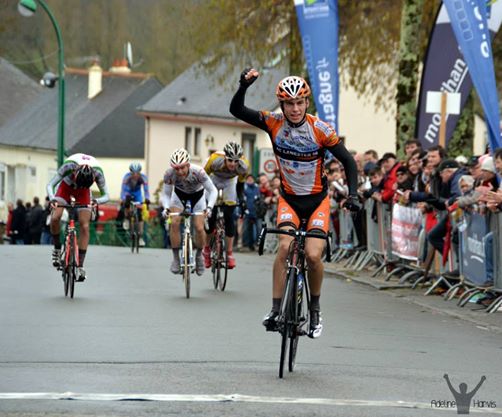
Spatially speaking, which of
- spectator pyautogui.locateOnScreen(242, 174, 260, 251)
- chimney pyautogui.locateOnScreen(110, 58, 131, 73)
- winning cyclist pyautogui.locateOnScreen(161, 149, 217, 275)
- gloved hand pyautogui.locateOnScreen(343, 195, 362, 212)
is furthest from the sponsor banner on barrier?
chimney pyautogui.locateOnScreen(110, 58, 131, 73)

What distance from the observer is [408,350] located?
11.6m

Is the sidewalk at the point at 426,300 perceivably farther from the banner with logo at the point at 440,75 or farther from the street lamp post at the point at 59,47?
the street lamp post at the point at 59,47

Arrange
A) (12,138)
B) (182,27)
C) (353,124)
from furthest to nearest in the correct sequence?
(12,138) < (353,124) < (182,27)

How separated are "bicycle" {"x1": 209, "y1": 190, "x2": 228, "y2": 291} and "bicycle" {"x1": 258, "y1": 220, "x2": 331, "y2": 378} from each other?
7.14m

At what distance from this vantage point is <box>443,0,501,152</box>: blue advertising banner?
17703 millimetres

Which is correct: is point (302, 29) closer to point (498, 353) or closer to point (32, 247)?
point (32, 247)

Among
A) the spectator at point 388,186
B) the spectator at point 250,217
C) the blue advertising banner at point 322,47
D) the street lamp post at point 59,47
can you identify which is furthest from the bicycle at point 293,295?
the street lamp post at point 59,47

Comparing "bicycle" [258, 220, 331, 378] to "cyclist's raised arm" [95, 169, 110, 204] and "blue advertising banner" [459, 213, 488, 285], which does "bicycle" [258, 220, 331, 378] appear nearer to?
"blue advertising banner" [459, 213, 488, 285]

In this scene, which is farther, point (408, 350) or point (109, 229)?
point (109, 229)

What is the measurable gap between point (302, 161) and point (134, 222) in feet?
59.1

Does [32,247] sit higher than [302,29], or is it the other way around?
[302,29]

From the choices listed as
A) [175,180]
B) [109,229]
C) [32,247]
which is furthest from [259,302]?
[109,229]

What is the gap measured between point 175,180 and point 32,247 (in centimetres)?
1319

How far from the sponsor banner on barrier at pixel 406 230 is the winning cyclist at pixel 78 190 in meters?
4.52
